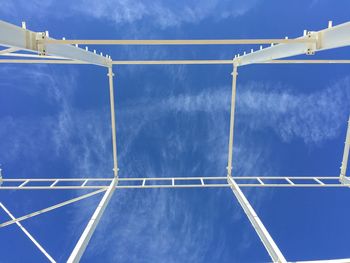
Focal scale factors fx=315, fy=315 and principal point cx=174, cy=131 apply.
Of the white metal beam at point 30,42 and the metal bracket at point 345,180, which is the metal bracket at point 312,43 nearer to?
the white metal beam at point 30,42

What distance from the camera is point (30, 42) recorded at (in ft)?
14.1

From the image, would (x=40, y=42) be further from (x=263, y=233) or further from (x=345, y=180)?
(x=345, y=180)

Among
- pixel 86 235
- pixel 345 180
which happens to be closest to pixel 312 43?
pixel 86 235

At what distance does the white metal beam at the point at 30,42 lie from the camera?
12.1 feet

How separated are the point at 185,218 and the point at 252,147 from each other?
12.0 feet

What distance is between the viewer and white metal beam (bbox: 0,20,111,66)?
3.68 meters

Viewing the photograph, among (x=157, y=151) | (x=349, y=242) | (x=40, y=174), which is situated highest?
(x=157, y=151)

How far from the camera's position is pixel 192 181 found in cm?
959

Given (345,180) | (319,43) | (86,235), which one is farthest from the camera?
(345,180)

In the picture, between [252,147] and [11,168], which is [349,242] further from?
[11,168]

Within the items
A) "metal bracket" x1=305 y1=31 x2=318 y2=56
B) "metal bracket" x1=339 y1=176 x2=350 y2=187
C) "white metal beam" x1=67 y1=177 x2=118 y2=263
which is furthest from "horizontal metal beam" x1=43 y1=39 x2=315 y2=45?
"metal bracket" x1=339 y1=176 x2=350 y2=187

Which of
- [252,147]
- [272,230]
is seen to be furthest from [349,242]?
[252,147]

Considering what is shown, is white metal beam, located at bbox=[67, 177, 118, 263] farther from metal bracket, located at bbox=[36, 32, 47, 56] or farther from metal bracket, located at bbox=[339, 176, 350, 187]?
metal bracket, located at bbox=[339, 176, 350, 187]

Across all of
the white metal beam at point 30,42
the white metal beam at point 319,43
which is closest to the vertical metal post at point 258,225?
the white metal beam at point 319,43
